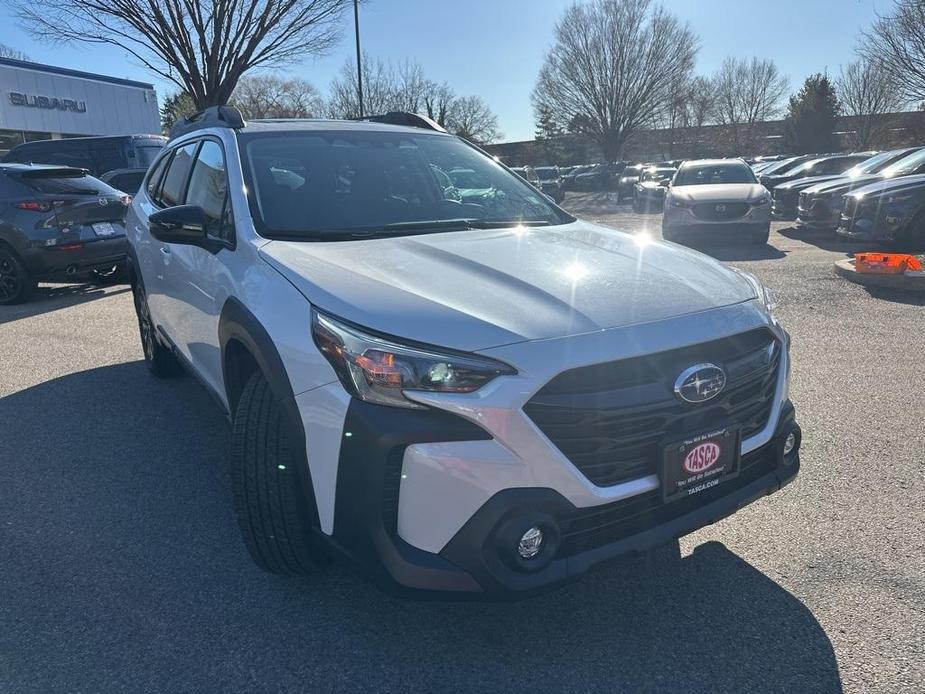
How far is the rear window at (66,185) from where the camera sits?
8422mm

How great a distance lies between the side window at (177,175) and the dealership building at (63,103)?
2665cm

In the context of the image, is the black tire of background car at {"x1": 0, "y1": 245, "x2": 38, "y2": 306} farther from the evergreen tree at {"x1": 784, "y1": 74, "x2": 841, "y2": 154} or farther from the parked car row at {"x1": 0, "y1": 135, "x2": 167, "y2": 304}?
the evergreen tree at {"x1": 784, "y1": 74, "x2": 841, "y2": 154}

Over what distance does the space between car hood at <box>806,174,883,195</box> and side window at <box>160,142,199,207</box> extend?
454 inches

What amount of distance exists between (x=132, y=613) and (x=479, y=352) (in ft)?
5.45

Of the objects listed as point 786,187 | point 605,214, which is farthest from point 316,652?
point 605,214

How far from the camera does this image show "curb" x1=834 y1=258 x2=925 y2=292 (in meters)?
7.23

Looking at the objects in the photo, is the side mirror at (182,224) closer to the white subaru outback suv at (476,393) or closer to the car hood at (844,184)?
the white subaru outback suv at (476,393)

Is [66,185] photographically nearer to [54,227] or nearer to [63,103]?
[54,227]

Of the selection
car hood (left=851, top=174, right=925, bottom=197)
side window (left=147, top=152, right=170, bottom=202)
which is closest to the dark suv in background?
side window (left=147, top=152, right=170, bottom=202)

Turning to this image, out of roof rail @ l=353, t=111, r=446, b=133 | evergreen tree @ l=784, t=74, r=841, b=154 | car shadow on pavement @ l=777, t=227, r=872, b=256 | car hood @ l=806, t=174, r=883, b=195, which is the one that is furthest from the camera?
evergreen tree @ l=784, t=74, r=841, b=154

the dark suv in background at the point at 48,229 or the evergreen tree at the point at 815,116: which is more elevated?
the evergreen tree at the point at 815,116

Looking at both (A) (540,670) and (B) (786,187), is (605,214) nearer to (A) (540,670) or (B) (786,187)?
(B) (786,187)

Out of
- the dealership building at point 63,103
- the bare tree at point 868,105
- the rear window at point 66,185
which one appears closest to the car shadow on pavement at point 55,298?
the rear window at point 66,185

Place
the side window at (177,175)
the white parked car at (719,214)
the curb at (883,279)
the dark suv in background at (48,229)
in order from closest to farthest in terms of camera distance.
A: the side window at (177,175), the curb at (883,279), the dark suv in background at (48,229), the white parked car at (719,214)
